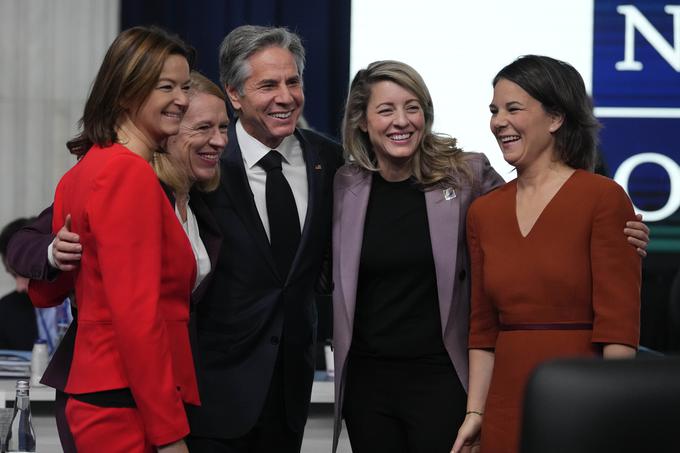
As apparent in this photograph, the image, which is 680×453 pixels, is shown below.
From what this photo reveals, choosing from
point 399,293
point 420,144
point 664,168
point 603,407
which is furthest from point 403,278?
point 664,168

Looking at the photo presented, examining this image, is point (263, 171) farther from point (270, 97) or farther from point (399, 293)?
point (399, 293)

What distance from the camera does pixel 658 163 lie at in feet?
19.9

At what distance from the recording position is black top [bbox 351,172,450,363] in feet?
8.07

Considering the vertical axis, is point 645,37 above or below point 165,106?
above

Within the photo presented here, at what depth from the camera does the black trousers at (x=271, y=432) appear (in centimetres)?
248

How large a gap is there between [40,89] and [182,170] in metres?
3.91

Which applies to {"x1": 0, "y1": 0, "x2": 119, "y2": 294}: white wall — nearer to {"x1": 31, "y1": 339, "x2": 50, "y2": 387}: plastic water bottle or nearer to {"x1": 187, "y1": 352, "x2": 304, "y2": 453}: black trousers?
{"x1": 31, "y1": 339, "x2": 50, "y2": 387}: plastic water bottle

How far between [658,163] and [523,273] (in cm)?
412

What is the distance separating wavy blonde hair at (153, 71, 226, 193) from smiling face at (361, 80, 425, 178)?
1.19ft

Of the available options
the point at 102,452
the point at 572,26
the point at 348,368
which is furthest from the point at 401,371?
the point at 572,26

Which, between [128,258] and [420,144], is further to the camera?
[420,144]

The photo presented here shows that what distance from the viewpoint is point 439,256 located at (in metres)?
2.45

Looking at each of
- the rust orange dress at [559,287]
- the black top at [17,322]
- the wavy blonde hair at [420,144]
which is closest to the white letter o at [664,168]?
the black top at [17,322]

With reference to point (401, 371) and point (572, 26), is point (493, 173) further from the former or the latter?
point (572, 26)
